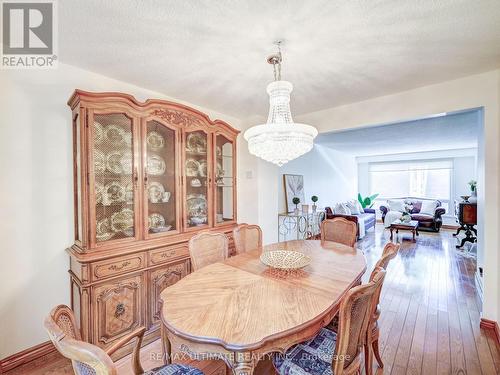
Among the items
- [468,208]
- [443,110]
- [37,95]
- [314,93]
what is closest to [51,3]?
[37,95]

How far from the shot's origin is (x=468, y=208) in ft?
13.4

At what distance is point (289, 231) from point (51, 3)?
4.30m

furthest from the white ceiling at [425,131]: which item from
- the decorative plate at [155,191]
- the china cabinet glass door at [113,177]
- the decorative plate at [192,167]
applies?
the china cabinet glass door at [113,177]

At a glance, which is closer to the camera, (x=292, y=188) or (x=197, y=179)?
(x=197, y=179)

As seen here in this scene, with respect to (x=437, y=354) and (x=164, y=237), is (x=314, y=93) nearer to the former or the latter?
(x=164, y=237)

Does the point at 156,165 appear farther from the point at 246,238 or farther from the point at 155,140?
the point at 246,238

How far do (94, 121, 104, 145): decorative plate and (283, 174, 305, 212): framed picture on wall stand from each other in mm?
3767

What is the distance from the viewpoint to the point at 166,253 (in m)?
2.13

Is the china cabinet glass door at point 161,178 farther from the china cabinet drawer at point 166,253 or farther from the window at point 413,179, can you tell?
the window at point 413,179

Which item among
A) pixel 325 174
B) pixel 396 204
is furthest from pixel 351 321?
pixel 396 204

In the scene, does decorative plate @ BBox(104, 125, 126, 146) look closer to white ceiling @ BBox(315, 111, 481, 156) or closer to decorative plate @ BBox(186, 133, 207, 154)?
decorative plate @ BBox(186, 133, 207, 154)

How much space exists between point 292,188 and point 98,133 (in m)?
4.05

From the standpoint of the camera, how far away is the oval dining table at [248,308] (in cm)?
94

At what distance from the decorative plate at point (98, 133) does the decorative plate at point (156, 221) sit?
2.64 feet
